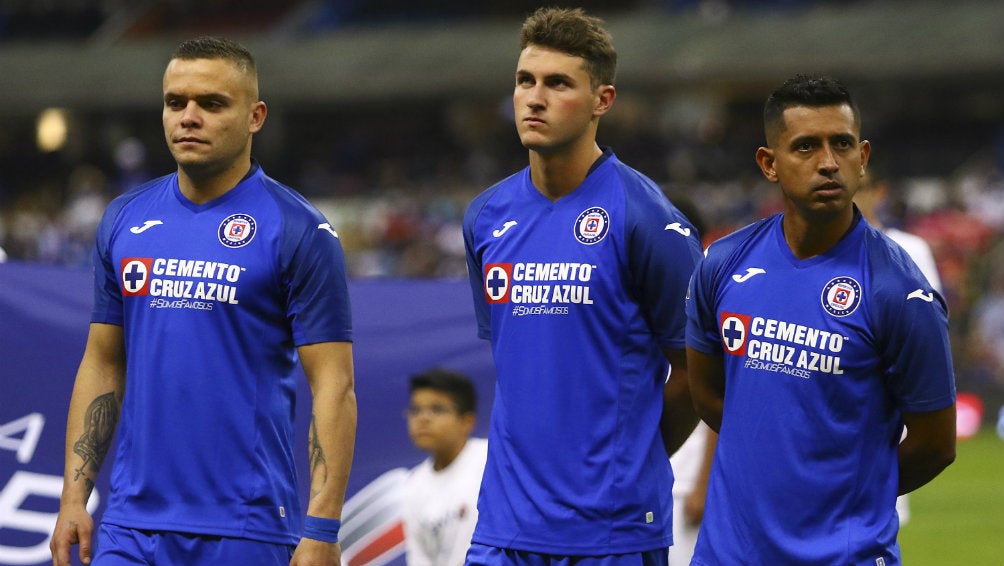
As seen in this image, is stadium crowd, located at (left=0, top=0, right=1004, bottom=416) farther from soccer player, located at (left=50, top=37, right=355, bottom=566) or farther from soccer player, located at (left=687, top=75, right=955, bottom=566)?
Answer: soccer player, located at (left=50, top=37, right=355, bottom=566)

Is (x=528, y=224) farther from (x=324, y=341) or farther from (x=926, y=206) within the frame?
(x=926, y=206)

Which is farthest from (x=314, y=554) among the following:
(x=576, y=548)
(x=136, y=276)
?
(x=136, y=276)

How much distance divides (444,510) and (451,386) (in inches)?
21.4

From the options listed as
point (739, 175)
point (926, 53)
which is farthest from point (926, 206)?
point (926, 53)

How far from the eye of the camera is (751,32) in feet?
90.2

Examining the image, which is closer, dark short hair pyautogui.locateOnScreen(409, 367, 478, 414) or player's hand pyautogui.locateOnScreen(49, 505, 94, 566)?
player's hand pyautogui.locateOnScreen(49, 505, 94, 566)

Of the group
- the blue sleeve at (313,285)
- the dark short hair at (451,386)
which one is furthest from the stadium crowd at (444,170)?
the blue sleeve at (313,285)

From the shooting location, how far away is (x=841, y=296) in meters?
3.85

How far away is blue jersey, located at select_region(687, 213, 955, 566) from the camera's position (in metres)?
3.78

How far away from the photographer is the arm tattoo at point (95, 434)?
4449mm

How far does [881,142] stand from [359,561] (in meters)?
22.6

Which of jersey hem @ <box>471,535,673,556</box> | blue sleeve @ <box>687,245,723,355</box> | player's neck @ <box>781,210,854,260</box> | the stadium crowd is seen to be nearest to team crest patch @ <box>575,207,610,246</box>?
blue sleeve @ <box>687,245,723,355</box>

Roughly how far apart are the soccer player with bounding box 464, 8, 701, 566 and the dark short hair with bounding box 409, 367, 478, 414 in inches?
75.4

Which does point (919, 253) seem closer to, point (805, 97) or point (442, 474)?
point (442, 474)
